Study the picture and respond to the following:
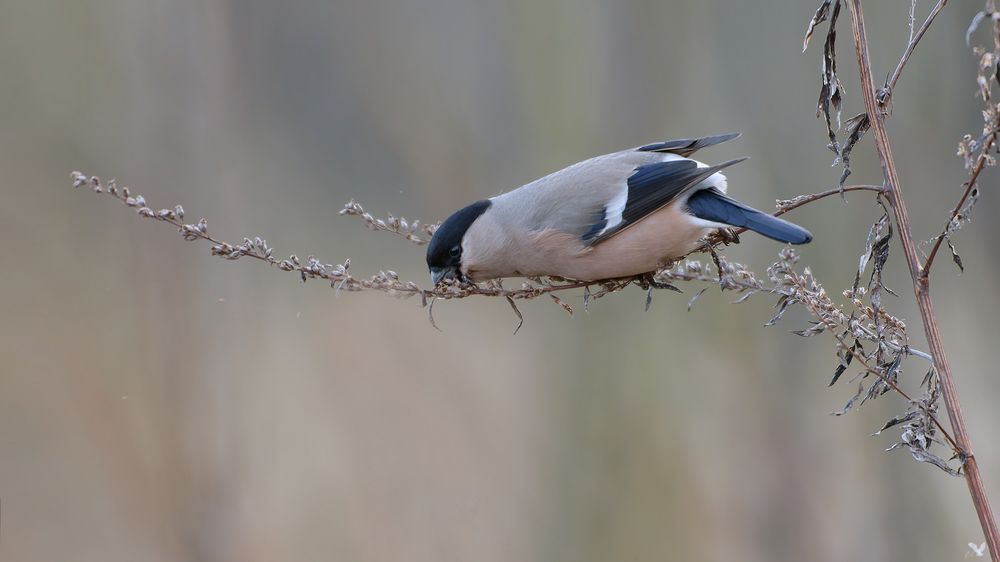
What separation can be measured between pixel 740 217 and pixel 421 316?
2541 mm

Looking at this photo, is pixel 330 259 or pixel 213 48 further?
pixel 330 259

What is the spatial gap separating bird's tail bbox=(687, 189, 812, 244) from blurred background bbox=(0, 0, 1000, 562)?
1.87m

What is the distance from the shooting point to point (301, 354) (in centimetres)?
404

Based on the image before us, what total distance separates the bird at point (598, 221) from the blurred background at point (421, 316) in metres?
1.61

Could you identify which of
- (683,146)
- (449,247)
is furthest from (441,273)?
(683,146)

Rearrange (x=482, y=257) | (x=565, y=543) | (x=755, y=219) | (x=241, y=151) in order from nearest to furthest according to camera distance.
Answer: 1. (x=755, y=219)
2. (x=482, y=257)
3. (x=241, y=151)
4. (x=565, y=543)

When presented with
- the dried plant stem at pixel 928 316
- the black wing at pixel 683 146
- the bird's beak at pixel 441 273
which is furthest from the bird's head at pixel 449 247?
the dried plant stem at pixel 928 316

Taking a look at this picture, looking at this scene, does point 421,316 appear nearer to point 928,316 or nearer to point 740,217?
point 740,217

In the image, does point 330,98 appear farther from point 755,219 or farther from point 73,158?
point 755,219

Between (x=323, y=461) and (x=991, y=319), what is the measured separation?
3080 millimetres

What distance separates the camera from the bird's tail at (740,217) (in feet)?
5.28

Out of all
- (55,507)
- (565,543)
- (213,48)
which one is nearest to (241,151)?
(213,48)

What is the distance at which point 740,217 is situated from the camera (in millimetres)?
1844

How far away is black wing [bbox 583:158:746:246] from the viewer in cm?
211
